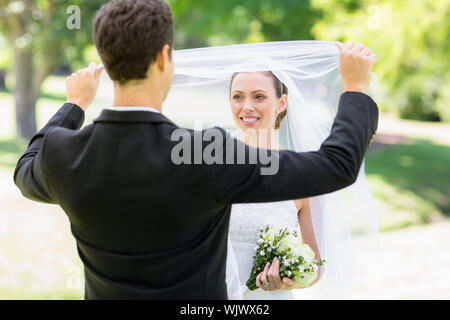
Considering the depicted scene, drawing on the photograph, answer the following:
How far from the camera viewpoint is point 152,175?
5.18 feet

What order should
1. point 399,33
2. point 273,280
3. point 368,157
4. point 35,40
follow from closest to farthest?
point 273,280 < point 399,33 < point 35,40 < point 368,157

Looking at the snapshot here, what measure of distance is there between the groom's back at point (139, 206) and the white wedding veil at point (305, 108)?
1039 millimetres

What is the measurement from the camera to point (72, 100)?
206cm

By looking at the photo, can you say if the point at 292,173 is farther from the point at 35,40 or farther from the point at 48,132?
the point at 35,40

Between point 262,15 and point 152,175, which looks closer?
point 152,175

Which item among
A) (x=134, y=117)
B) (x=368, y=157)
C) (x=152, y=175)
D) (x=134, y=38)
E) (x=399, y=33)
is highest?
(x=134, y=38)

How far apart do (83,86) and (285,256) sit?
52.1 inches

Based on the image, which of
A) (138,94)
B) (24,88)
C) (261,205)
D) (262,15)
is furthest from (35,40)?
(138,94)

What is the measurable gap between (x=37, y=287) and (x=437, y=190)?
11.2 m

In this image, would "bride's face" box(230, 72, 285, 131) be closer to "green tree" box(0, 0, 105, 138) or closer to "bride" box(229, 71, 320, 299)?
"bride" box(229, 71, 320, 299)

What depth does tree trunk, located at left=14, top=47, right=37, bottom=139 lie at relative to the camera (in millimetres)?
16484

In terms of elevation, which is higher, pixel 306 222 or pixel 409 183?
pixel 306 222

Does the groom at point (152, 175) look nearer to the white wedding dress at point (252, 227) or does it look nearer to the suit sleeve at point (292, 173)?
the suit sleeve at point (292, 173)
